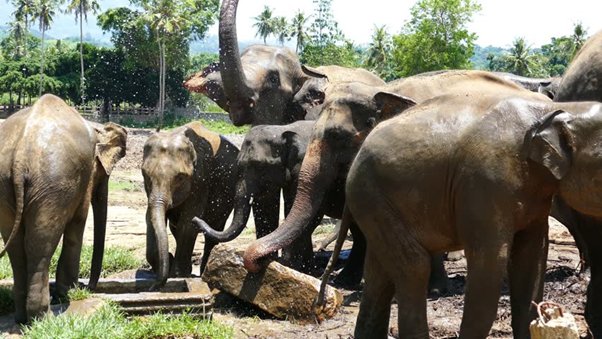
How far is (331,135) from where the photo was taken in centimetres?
765

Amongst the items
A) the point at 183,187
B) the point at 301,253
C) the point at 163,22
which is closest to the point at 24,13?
the point at 163,22

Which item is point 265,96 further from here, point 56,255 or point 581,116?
point 581,116

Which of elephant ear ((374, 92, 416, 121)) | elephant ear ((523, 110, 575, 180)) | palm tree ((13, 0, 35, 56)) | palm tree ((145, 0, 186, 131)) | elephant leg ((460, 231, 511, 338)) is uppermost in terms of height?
palm tree ((13, 0, 35, 56))

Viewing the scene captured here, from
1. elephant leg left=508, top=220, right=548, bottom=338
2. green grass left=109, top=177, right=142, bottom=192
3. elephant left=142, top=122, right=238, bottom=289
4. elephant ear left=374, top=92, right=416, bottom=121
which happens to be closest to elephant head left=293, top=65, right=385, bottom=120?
elephant left=142, top=122, right=238, bottom=289

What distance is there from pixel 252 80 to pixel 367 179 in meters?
5.95

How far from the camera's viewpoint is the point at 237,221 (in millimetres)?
9234

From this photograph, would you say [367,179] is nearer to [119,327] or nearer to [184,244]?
[119,327]

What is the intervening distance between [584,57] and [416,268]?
9.73ft

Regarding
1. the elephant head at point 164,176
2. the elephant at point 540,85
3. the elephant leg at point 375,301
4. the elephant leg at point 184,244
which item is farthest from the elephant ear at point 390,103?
the elephant at point 540,85

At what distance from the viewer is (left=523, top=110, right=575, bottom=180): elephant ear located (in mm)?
4844

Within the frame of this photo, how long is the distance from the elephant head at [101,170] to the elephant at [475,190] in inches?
132

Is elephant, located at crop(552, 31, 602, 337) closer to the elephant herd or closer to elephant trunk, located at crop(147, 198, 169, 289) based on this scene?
the elephant herd

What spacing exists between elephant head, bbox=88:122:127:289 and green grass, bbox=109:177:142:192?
40.4 ft

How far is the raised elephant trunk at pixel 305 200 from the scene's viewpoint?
25.5 ft
